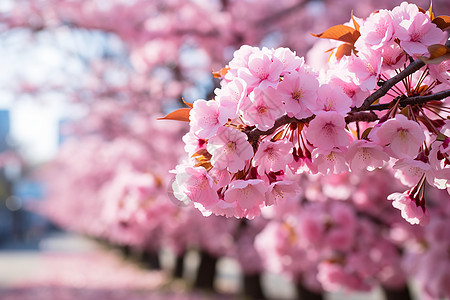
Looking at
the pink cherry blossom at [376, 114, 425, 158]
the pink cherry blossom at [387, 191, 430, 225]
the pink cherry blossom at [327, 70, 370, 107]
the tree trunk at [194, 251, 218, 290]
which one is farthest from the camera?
the tree trunk at [194, 251, 218, 290]

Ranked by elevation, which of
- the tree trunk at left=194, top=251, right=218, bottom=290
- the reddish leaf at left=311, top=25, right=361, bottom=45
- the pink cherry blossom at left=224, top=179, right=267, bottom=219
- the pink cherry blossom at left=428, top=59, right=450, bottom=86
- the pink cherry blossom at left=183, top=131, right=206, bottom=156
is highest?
the reddish leaf at left=311, top=25, right=361, bottom=45

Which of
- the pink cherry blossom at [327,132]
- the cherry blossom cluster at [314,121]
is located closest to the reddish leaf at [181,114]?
the cherry blossom cluster at [314,121]

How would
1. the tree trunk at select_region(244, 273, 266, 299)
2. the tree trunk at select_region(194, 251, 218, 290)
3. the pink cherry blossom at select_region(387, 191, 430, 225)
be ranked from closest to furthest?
1. the pink cherry blossom at select_region(387, 191, 430, 225)
2. the tree trunk at select_region(244, 273, 266, 299)
3. the tree trunk at select_region(194, 251, 218, 290)

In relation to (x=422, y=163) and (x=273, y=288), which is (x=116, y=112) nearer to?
(x=273, y=288)

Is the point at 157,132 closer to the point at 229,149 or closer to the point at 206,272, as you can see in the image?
the point at 206,272

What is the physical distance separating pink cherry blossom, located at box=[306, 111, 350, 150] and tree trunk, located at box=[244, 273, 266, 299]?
824cm

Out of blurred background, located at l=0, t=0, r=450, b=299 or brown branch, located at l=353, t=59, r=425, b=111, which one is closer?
brown branch, located at l=353, t=59, r=425, b=111

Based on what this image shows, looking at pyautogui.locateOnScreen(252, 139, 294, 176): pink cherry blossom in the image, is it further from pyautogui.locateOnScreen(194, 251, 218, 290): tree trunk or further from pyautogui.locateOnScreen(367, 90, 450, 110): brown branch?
pyautogui.locateOnScreen(194, 251, 218, 290): tree trunk

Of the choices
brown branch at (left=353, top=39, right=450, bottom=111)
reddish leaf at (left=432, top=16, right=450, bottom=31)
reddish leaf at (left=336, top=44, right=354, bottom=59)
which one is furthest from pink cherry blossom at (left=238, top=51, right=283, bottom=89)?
reddish leaf at (left=432, top=16, right=450, bottom=31)

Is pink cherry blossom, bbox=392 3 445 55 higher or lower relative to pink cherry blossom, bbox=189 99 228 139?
higher

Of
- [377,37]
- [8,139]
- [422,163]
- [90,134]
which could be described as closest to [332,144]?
[422,163]

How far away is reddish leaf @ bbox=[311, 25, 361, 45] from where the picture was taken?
131 cm

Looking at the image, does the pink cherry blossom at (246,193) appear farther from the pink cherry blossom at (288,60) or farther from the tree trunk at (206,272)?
the tree trunk at (206,272)

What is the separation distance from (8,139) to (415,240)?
38.2m
